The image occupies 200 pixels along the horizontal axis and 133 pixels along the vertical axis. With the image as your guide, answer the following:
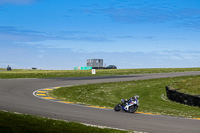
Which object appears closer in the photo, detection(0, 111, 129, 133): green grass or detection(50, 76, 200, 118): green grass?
detection(0, 111, 129, 133): green grass

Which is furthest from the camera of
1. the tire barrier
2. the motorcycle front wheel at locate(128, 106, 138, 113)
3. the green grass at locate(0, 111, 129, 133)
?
the tire barrier

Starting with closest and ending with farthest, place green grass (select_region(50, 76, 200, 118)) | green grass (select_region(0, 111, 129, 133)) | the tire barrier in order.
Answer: green grass (select_region(0, 111, 129, 133)), the tire barrier, green grass (select_region(50, 76, 200, 118))

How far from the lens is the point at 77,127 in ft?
39.2

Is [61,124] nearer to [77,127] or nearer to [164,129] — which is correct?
[77,127]

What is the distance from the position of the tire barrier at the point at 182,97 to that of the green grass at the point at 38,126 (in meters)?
12.5

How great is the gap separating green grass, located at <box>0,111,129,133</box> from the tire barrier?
12531 mm

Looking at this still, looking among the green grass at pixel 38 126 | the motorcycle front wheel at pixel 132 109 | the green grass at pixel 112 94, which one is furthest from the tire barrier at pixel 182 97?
the green grass at pixel 38 126

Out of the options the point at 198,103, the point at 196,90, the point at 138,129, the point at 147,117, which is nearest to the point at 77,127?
the point at 138,129

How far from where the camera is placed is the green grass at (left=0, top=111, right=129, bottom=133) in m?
10.9

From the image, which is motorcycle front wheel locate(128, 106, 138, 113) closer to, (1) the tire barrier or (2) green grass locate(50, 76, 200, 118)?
(2) green grass locate(50, 76, 200, 118)

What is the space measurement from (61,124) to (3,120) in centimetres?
230

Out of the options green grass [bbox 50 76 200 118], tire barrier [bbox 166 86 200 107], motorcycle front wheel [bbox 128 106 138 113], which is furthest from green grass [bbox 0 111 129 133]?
tire barrier [bbox 166 86 200 107]

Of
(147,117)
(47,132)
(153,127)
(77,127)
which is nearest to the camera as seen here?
(47,132)

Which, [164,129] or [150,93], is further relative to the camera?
[150,93]
